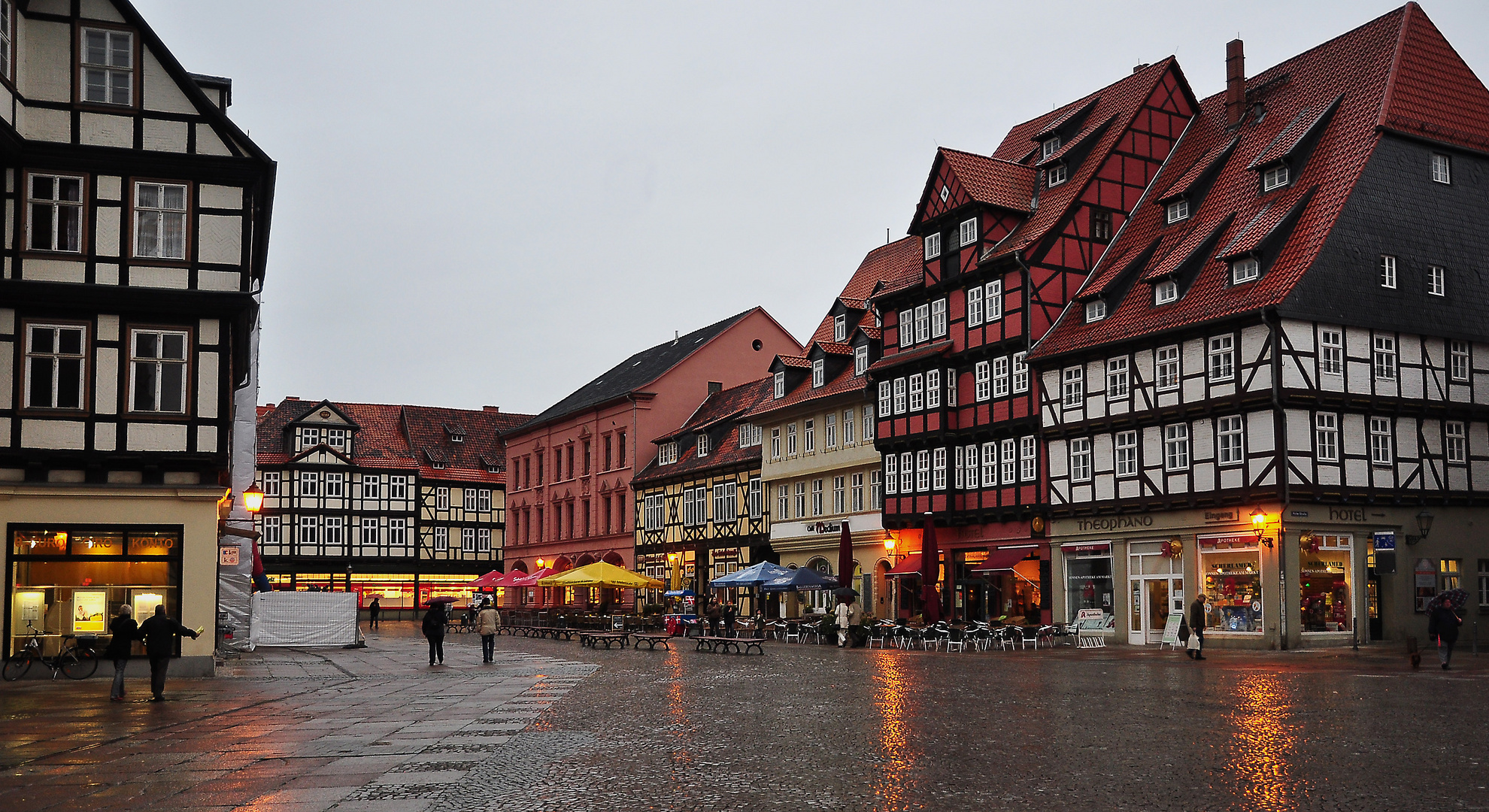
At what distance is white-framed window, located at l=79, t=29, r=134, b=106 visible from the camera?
26.4m

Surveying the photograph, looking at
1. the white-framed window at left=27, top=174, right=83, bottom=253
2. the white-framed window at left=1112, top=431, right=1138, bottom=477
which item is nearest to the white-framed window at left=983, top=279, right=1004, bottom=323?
the white-framed window at left=1112, top=431, right=1138, bottom=477

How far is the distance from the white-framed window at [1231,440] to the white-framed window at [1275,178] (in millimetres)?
7001

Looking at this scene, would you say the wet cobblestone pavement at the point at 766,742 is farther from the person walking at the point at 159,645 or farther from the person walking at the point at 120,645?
the person walking at the point at 120,645

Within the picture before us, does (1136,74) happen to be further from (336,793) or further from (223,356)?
(336,793)

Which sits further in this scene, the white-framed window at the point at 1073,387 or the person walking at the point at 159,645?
the white-framed window at the point at 1073,387

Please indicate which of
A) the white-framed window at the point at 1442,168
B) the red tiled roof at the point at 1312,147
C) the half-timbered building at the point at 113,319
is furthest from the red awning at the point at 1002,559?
the half-timbered building at the point at 113,319

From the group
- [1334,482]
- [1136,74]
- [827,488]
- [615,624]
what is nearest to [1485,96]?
[1136,74]

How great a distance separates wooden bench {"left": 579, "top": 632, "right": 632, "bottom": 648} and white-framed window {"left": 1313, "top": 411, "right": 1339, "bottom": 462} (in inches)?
775

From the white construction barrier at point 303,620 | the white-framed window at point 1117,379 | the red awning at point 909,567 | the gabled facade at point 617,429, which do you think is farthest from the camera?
the gabled facade at point 617,429

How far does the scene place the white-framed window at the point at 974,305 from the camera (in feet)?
150

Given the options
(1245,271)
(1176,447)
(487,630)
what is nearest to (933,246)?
(1176,447)

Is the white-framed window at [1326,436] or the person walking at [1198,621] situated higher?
the white-framed window at [1326,436]

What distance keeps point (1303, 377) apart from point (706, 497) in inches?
1310

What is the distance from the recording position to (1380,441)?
1431 inches
